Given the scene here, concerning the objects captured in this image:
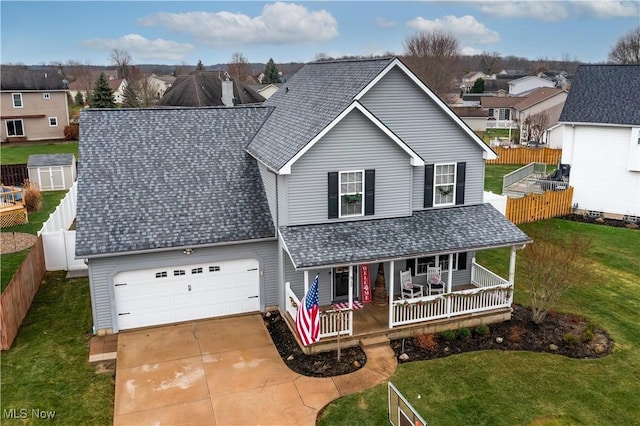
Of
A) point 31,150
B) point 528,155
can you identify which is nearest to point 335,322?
point 528,155

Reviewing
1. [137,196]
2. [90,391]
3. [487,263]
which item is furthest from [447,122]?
[90,391]

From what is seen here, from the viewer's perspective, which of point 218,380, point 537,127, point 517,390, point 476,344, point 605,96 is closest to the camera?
point 517,390

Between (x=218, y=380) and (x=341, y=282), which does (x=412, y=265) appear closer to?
(x=341, y=282)

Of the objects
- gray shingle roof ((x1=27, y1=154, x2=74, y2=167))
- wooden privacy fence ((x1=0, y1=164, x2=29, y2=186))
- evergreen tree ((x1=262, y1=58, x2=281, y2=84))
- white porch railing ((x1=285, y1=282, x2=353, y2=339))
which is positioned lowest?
white porch railing ((x1=285, y1=282, x2=353, y2=339))

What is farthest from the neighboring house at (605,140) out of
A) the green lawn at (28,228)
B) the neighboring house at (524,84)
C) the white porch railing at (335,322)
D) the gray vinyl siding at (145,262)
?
the neighboring house at (524,84)

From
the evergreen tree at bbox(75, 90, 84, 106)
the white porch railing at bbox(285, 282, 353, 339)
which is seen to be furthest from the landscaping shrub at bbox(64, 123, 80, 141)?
the white porch railing at bbox(285, 282, 353, 339)

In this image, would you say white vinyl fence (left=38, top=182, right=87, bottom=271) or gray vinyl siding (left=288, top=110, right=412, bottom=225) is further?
white vinyl fence (left=38, top=182, right=87, bottom=271)

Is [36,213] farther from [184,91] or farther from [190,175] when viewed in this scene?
[184,91]

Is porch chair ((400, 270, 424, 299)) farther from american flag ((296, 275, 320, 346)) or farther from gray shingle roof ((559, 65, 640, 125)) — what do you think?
Result: gray shingle roof ((559, 65, 640, 125))
